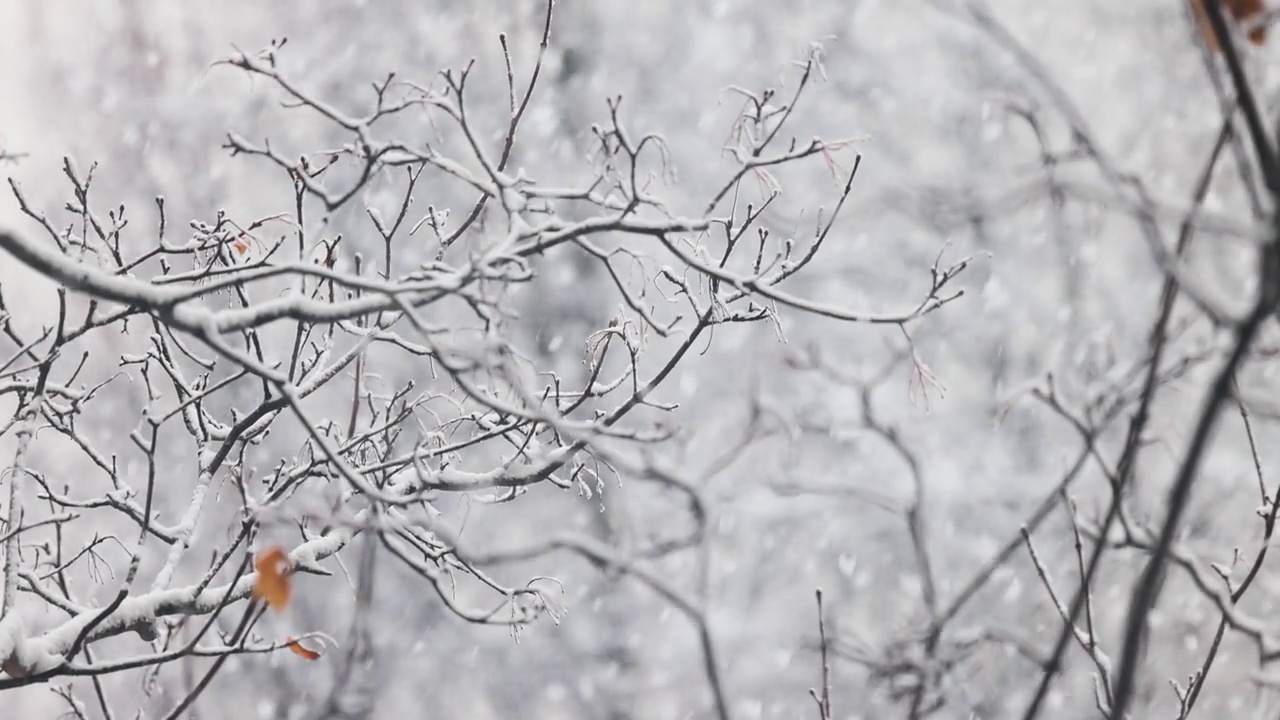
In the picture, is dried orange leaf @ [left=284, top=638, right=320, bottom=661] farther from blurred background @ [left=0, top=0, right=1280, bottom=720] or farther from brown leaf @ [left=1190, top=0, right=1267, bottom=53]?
blurred background @ [left=0, top=0, right=1280, bottom=720]

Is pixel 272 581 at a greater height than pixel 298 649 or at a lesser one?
lesser

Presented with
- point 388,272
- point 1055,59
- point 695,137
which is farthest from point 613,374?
point 388,272

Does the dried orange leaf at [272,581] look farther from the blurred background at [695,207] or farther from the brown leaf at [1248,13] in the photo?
the blurred background at [695,207]

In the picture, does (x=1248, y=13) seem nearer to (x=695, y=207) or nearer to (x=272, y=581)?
(x=272, y=581)

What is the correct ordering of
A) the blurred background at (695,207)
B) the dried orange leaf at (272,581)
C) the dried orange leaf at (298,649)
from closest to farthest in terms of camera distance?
the dried orange leaf at (272,581) → the dried orange leaf at (298,649) → the blurred background at (695,207)

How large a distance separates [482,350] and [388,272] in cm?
100

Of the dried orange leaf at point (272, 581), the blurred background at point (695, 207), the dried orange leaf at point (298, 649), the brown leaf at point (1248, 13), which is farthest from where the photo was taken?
the blurred background at point (695, 207)

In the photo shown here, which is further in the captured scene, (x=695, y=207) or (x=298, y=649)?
(x=695, y=207)

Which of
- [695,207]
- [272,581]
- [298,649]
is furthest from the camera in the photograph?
[695,207]

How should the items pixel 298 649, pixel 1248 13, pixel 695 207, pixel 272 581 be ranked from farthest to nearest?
pixel 695 207
pixel 298 649
pixel 272 581
pixel 1248 13

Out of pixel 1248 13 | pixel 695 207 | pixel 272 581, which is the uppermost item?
pixel 695 207

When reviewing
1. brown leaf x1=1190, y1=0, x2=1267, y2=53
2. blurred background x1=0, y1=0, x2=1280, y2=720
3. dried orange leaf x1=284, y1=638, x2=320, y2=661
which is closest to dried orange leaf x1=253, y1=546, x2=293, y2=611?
dried orange leaf x1=284, y1=638, x2=320, y2=661

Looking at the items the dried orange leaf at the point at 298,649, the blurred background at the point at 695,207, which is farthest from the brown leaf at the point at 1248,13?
the blurred background at the point at 695,207

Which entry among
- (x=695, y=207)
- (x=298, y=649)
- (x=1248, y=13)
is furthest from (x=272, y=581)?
(x=695, y=207)
